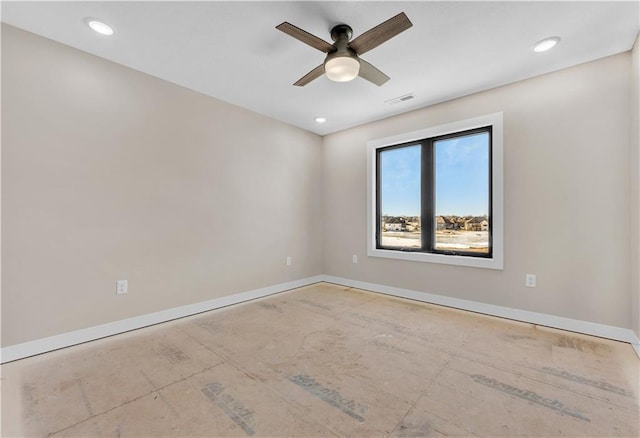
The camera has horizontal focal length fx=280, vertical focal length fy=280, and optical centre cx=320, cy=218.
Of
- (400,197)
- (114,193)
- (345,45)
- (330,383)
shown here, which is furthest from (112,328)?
(400,197)

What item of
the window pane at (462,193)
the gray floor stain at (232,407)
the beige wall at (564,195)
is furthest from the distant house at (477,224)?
the gray floor stain at (232,407)

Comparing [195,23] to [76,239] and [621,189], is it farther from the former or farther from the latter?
[621,189]

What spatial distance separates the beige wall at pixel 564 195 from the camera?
2479 mm

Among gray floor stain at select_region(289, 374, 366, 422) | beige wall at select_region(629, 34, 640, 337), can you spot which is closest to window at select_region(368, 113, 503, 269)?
beige wall at select_region(629, 34, 640, 337)

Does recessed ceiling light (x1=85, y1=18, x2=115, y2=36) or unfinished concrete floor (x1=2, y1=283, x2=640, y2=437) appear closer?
unfinished concrete floor (x1=2, y1=283, x2=640, y2=437)

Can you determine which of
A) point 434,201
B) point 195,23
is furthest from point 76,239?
point 434,201

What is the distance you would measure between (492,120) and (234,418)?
3.59 m

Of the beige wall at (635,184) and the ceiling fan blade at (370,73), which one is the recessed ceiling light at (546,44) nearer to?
the beige wall at (635,184)

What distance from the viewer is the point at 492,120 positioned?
3104 mm

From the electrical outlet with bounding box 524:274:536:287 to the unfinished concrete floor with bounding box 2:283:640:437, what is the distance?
0.41 meters

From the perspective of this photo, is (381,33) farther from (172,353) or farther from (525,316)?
(525,316)

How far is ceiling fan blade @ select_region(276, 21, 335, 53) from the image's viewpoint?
1726mm

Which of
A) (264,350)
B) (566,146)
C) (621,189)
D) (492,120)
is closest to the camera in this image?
(264,350)

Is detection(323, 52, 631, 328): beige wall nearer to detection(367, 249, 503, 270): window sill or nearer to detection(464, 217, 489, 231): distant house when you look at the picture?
detection(367, 249, 503, 270): window sill
